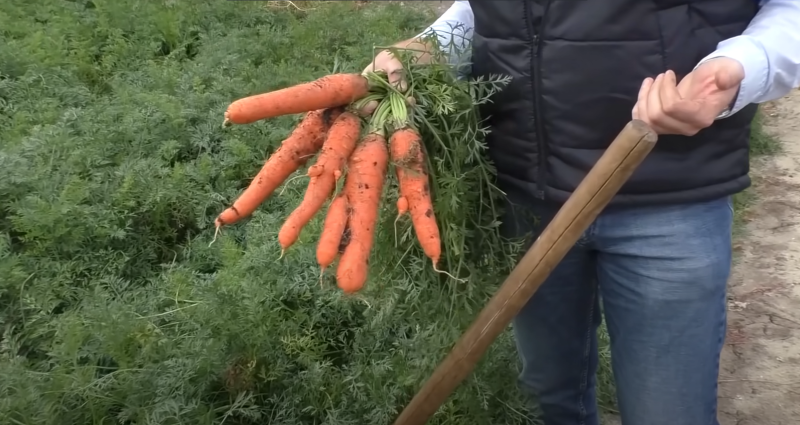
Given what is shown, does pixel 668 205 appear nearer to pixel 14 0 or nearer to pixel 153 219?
pixel 153 219

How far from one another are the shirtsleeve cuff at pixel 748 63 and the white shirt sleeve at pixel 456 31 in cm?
47

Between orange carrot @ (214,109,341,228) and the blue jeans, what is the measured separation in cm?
40

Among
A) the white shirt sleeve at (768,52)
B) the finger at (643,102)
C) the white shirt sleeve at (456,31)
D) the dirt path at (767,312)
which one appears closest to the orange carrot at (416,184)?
the white shirt sleeve at (456,31)

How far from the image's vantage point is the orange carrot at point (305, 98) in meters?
1.20

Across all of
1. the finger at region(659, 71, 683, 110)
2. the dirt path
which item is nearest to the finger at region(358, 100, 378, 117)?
the finger at region(659, 71, 683, 110)

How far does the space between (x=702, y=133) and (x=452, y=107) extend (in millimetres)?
409

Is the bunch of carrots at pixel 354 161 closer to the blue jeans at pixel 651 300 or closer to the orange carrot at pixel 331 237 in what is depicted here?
the orange carrot at pixel 331 237

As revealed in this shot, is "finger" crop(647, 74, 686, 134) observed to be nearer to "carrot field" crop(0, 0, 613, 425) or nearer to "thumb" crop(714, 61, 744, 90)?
"thumb" crop(714, 61, 744, 90)

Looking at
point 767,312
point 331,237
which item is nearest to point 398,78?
point 331,237

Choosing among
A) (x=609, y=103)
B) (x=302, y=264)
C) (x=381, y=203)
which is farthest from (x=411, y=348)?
(x=609, y=103)

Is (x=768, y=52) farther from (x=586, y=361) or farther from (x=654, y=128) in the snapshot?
(x=586, y=361)

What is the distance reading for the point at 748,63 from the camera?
95 cm

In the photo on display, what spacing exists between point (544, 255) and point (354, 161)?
37 centimetres

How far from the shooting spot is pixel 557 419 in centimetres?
164
